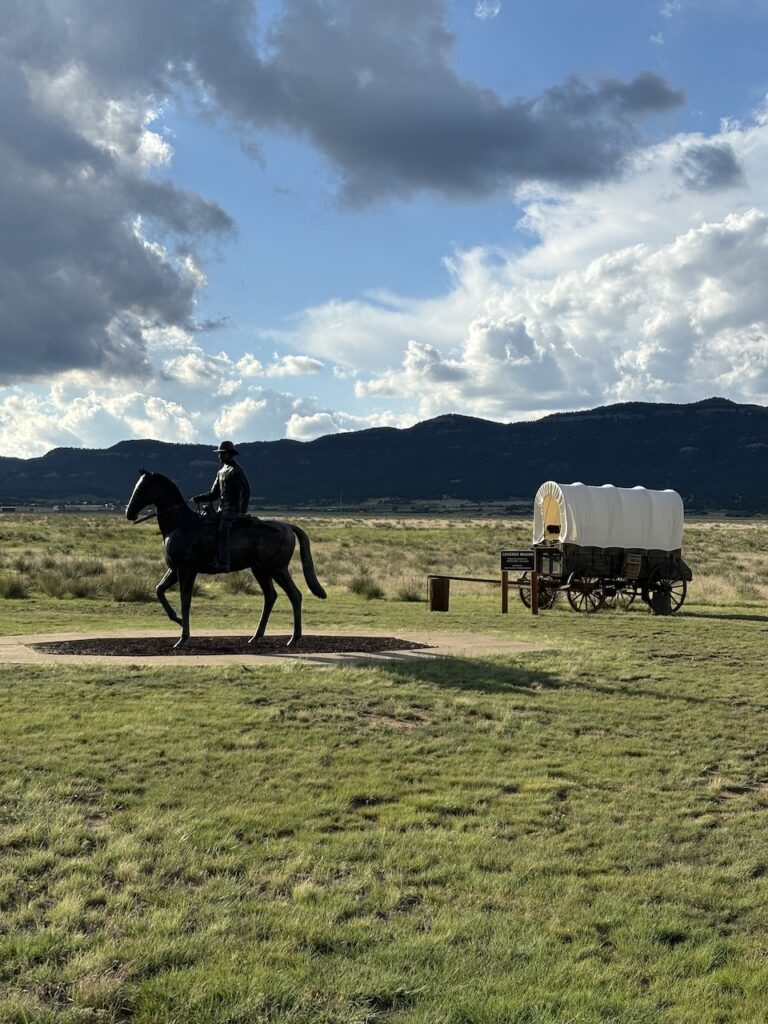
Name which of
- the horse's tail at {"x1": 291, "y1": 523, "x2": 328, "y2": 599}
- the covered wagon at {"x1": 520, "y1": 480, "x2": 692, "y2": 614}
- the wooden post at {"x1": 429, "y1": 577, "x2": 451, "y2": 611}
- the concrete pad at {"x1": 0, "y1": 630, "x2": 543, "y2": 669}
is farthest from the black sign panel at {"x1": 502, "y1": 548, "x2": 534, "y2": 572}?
the horse's tail at {"x1": 291, "y1": 523, "x2": 328, "y2": 599}

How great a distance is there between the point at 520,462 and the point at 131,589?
162m

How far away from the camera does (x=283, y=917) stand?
4.80 meters

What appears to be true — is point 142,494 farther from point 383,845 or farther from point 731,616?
point 731,616

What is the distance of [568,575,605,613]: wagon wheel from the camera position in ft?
76.4

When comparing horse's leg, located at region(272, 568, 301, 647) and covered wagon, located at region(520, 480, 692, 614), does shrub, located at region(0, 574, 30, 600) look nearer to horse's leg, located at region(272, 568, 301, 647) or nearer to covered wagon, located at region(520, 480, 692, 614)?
horse's leg, located at region(272, 568, 301, 647)

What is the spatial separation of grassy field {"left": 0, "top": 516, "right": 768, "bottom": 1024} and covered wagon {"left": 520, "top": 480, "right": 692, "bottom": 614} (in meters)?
11.0

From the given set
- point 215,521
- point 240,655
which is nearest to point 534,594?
point 240,655

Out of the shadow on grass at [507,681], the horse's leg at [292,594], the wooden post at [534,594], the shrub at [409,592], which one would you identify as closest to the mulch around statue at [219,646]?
the horse's leg at [292,594]

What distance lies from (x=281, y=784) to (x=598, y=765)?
2898 millimetres

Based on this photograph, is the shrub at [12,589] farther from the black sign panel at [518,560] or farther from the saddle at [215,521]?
the black sign panel at [518,560]

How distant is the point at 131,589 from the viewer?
22.7 metres

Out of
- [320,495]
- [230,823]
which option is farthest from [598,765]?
[320,495]

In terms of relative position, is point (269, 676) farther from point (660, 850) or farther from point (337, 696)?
point (660, 850)

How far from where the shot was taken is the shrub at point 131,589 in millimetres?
22531
